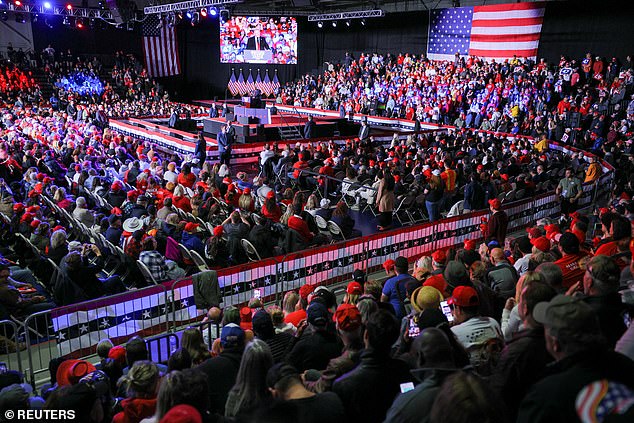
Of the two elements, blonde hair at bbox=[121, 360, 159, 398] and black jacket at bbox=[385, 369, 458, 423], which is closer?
black jacket at bbox=[385, 369, 458, 423]

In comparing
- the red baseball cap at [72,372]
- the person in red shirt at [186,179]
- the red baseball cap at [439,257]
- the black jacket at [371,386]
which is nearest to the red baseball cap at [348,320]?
the black jacket at [371,386]

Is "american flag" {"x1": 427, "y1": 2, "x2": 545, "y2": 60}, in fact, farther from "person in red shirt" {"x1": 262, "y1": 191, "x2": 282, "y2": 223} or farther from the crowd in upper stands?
"person in red shirt" {"x1": 262, "y1": 191, "x2": 282, "y2": 223}

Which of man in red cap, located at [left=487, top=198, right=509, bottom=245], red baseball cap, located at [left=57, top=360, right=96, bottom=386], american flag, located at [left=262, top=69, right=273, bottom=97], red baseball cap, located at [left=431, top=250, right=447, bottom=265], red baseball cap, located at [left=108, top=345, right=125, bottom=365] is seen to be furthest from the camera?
american flag, located at [left=262, top=69, right=273, bottom=97]

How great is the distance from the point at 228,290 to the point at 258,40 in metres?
33.2

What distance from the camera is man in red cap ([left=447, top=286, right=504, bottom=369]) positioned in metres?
3.63

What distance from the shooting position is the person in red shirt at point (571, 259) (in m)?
5.46

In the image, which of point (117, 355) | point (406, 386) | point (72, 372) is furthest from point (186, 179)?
point (406, 386)

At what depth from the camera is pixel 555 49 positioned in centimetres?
2452

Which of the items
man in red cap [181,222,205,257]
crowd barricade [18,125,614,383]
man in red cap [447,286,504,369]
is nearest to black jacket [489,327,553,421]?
→ man in red cap [447,286,504,369]

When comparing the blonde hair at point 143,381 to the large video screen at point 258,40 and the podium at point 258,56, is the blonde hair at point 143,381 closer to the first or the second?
the large video screen at point 258,40

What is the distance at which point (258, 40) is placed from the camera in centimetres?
3725

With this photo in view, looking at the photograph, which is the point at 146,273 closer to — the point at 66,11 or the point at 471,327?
the point at 471,327

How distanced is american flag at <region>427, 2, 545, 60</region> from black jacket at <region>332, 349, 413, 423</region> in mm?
25915

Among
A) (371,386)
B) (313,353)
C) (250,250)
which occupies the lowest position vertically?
(250,250)
